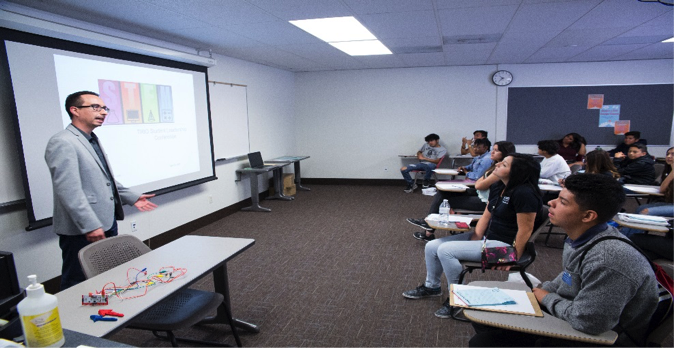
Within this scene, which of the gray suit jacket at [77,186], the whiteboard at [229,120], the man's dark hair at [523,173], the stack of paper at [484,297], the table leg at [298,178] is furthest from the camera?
the table leg at [298,178]

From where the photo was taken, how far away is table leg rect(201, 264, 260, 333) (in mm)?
2438

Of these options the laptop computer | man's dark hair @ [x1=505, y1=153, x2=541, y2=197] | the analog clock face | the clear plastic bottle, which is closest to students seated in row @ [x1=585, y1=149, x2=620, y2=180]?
man's dark hair @ [x1=505, y1=153, x2=541, y2=197]

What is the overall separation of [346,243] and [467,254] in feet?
6.49

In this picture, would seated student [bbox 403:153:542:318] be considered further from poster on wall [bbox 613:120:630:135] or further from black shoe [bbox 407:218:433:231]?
poster on wall [bbox 613:120:630:135]

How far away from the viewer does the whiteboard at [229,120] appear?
5277 mm

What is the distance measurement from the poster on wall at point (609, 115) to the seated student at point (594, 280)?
6.71 m

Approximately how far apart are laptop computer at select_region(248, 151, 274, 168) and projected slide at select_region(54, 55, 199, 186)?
1.23 metres

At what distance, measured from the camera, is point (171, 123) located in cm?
435

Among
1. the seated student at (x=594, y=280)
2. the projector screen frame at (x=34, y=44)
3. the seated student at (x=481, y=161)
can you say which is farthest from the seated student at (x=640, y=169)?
the projector screen frame at (x=34, y=44)

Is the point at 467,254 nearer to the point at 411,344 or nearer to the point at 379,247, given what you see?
the point at 411,344

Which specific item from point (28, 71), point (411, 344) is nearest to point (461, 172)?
point (411, 344)

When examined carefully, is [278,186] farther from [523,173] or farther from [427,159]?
[523,173]

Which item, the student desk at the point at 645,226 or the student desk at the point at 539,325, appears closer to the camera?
the student desk at the point at 539,325

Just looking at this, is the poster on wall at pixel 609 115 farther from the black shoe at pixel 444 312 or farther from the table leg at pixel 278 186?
the black shoe at pixel 444 312
